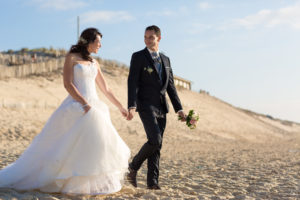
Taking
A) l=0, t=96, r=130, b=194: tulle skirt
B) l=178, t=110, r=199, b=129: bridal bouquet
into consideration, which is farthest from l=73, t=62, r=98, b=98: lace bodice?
l=178, t=110, r=199, b=129: bridal bouquet

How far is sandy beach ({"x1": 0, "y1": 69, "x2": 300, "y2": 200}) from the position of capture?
5.44 meters

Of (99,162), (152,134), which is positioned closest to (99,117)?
(99,162)

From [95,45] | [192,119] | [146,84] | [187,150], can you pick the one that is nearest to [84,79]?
[95,45]

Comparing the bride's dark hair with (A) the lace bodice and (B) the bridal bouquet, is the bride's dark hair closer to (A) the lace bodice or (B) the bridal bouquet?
(A) the lace bodice

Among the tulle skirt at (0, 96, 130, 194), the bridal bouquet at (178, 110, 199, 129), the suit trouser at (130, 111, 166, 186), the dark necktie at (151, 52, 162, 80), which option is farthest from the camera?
the bridal bouquet at (178, 110, 199, 129)

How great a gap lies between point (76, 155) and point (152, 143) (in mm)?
1138

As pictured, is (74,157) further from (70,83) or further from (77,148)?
(70,83)

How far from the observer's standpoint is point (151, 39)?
4852 mm

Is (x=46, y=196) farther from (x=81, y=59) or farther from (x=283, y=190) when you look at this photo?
(x=283, y=190)

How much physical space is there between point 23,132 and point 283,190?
41.9 ft

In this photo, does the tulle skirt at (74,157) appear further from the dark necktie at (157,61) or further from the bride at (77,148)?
the dark necktie at (157,61)

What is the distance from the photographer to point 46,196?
12.9 feet

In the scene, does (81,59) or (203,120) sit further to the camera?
(203,120)

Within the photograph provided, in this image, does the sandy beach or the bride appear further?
the sandy beach
